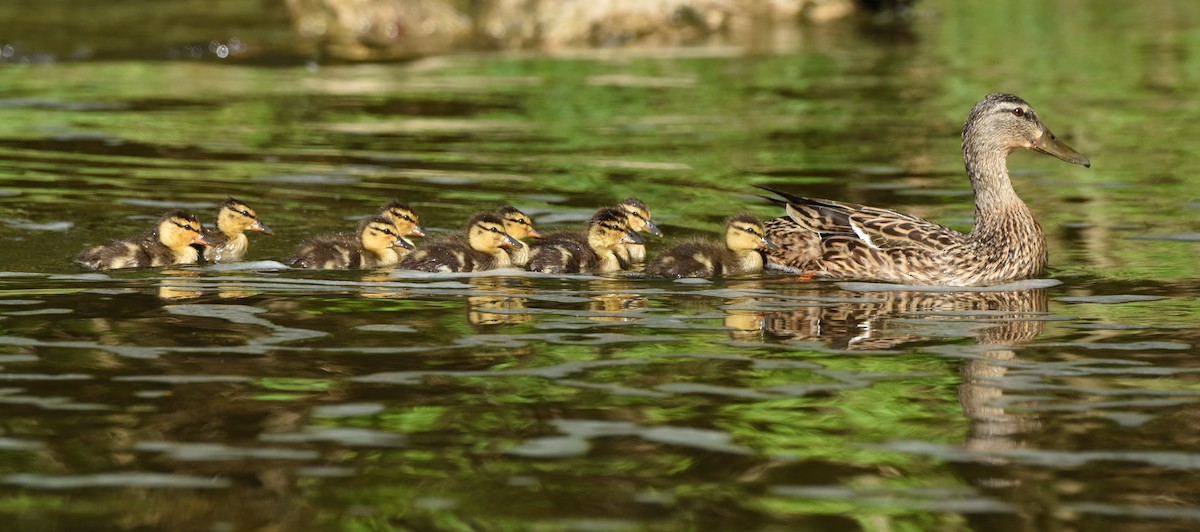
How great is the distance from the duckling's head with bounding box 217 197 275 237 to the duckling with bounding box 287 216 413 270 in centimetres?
40

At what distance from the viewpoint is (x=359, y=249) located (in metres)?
9.23

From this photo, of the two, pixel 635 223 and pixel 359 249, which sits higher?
pixel 635 223

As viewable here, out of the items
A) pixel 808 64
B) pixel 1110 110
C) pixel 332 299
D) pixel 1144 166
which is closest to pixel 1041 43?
pixel 808 64


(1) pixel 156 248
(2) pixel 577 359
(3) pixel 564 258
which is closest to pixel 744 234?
(3) pixel 564 258

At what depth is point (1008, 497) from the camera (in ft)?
17.0

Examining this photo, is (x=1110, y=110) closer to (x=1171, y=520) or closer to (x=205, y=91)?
(x=205, y=91)

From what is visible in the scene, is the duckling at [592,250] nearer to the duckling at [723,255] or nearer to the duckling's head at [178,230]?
the duckling at [723,255]

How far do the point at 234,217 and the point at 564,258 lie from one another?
1780 mm

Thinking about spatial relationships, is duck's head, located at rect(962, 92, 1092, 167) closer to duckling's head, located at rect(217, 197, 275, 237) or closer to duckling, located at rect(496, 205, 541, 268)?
duckling, located at rect(496, 205, 541, 268)

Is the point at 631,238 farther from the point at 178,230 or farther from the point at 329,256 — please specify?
the point at 178,230

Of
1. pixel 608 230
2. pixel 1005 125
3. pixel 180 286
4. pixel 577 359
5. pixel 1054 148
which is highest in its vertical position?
pixel 1005 125

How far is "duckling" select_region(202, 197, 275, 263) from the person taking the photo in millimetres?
9469

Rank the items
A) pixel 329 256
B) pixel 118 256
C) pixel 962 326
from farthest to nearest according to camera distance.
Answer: pixel 329 256
pixel 118 256
pixel 962 326

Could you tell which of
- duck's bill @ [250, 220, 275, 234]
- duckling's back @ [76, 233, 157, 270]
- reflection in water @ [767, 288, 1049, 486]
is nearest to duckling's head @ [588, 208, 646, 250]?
reflection in water @ [767, 288, 1049, 486]
